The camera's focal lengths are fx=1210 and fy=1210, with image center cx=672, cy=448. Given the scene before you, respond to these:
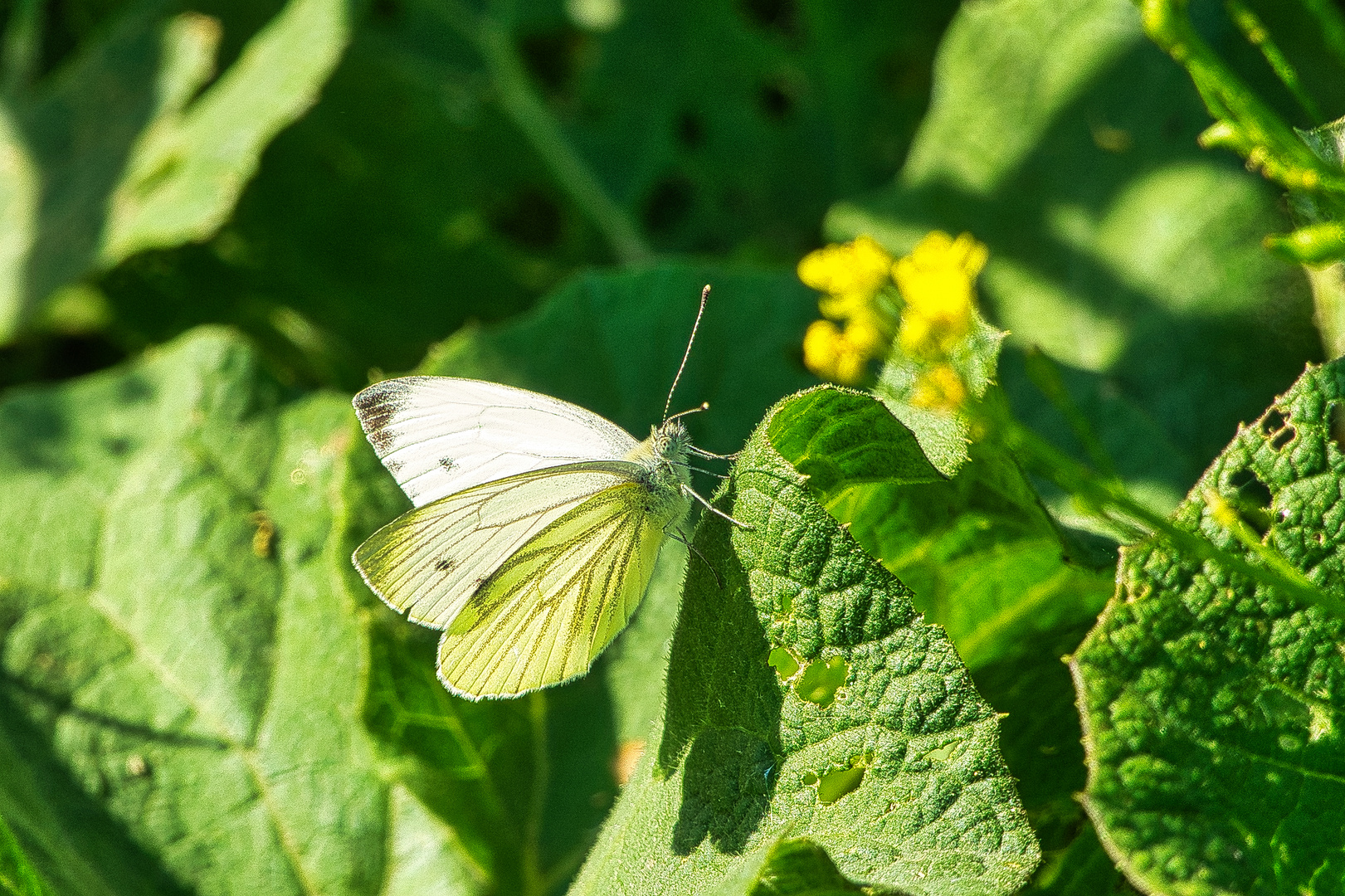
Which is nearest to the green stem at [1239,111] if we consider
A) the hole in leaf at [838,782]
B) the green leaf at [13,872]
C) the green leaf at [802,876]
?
the hole in leaf at [838,782]

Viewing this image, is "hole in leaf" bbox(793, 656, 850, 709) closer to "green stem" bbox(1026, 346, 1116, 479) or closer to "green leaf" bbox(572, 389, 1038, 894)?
"green leaf" bbox(572, 389, 1038, 894)

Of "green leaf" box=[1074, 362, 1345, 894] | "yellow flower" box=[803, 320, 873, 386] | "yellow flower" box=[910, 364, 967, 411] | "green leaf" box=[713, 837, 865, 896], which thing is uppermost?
"yellow flower" box=[803, 320, 873, 386]

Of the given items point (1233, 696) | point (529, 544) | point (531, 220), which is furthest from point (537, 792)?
point (531, 220)

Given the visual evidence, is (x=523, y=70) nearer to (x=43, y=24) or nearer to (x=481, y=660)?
(x=43, y=24)

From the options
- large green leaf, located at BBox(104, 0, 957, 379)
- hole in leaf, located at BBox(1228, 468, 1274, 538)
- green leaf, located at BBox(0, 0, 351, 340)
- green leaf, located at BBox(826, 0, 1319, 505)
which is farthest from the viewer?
large green leaf, located at BBox(104, 0, 957, 379)

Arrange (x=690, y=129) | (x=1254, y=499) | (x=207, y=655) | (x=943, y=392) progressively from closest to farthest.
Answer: (x=943, y=392)
(x=1254, y=499)
(x=207, y=655)
(x=690, y=129)

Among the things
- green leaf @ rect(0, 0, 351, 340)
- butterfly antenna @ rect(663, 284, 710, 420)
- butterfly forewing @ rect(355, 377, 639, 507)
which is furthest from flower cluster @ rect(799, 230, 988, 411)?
green leaf @ rect(0, 0, 351, 340)

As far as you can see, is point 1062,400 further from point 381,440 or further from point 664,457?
point 381,440
